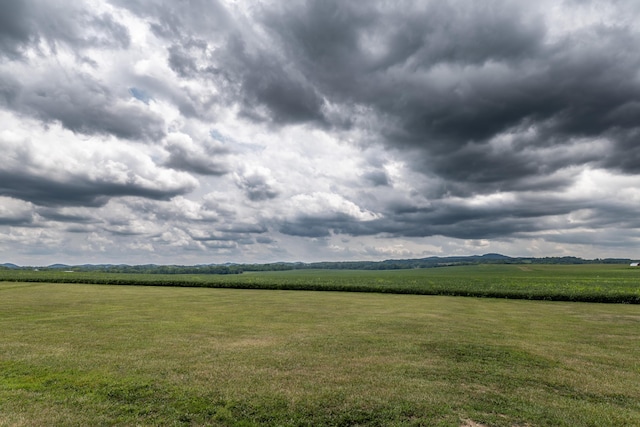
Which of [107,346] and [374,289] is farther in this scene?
[374,289]

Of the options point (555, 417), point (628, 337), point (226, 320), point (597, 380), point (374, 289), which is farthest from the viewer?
point (374, 289)

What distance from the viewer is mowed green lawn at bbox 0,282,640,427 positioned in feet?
29.1

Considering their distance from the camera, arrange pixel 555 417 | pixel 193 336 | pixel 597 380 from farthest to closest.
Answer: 1. pixel 193 336
2. pixel 597 380
3. pixel 555 417

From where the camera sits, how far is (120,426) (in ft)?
26.7

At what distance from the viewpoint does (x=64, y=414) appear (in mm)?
8641

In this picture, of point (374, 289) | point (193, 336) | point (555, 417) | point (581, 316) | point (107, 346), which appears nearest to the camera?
point (555, 417)

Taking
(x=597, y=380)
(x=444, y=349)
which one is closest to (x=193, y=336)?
(x=444, y=349)

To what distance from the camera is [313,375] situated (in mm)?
11797

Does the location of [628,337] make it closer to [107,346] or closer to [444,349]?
[444,349]

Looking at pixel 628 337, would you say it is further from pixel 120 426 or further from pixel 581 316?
pixel 120 426

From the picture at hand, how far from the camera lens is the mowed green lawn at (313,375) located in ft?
29.1

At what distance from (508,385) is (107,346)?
53.7 feet

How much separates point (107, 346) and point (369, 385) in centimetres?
1210

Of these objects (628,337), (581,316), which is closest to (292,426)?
(628,337)
